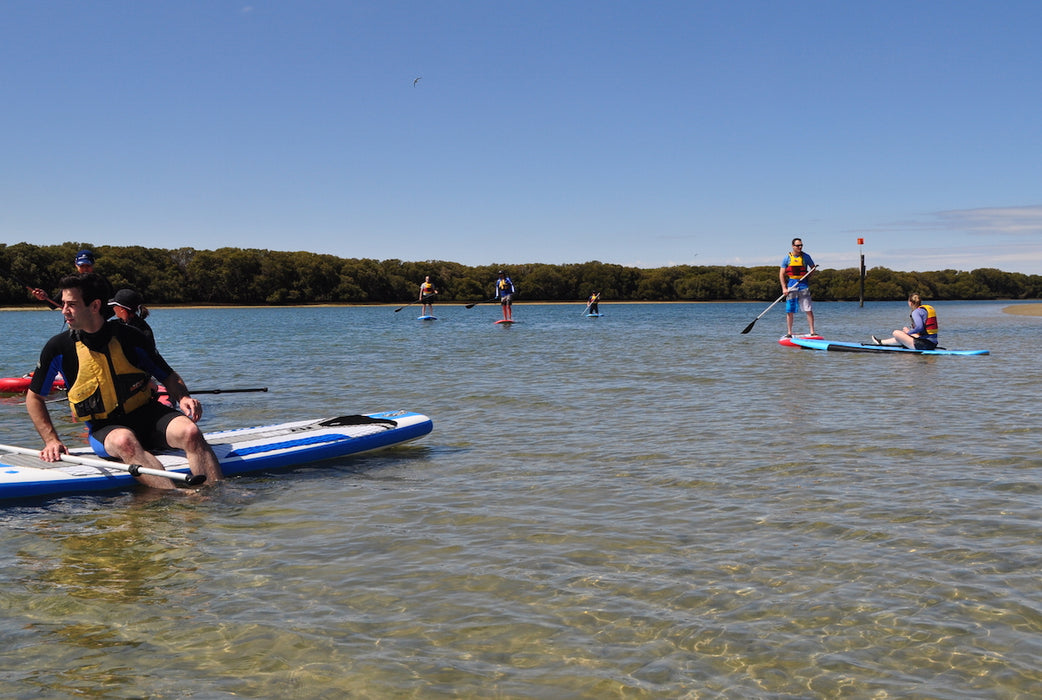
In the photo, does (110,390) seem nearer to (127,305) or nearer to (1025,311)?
(127,305)

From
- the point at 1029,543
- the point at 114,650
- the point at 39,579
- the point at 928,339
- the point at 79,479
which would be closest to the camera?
the point at 114,650

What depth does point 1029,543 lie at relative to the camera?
200 inches

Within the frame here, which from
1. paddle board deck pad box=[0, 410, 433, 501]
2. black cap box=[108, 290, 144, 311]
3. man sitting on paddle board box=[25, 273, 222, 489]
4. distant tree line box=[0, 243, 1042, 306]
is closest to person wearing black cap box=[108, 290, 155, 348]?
black cap box=[108, 290, 144, 311]

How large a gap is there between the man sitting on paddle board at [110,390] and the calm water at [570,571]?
1.44 feet

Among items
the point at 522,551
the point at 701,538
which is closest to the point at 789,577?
the point at 701,538

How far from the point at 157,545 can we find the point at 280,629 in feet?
6.15

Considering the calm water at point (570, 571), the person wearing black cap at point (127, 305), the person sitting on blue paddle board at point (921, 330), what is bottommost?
the calm water at point (570, 571)

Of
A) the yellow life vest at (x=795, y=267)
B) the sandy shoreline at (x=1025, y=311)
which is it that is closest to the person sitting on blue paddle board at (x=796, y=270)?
the yellow life vest at (x=795, y=267)

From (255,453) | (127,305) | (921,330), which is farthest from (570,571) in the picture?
(921,330)

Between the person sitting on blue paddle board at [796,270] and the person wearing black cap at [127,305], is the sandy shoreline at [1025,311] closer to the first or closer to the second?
the person sitting on blue paddle board at [796,270]

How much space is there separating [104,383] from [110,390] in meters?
0.08

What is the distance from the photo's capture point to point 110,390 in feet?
21.5

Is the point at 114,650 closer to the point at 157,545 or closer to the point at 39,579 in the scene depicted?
the point at 39,579

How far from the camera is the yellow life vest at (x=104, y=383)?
6434 millimetres
